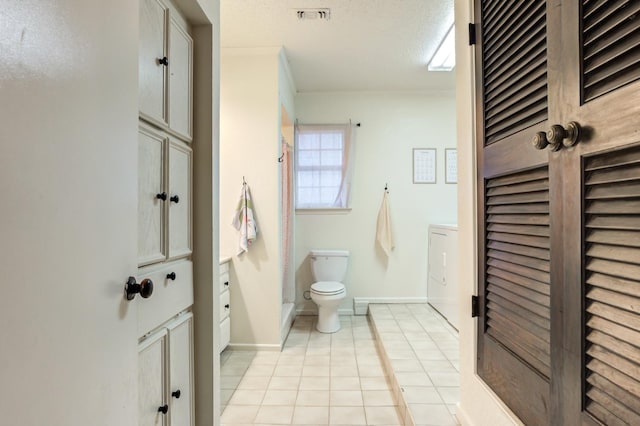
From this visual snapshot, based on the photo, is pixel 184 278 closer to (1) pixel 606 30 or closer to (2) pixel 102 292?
(2) pixel 102 292

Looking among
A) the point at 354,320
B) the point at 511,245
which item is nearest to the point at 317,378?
the point at 354,320

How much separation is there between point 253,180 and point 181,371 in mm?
1636

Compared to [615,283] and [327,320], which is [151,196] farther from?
[327,320]

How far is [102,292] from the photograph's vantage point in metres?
0.64

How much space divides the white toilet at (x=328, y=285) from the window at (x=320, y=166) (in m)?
0.57

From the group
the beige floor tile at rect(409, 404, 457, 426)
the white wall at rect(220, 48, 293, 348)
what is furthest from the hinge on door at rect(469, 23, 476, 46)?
the beige floor tile at rect(409, 404, 457, 426)

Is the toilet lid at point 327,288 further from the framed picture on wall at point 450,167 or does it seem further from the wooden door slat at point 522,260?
the wooden door slat at point 522,260

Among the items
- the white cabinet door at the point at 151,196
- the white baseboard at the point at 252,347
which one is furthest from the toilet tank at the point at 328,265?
the white cabinet door at the point at 151,196

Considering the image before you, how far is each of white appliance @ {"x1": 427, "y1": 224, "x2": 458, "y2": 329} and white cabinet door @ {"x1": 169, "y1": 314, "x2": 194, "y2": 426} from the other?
6.87ft

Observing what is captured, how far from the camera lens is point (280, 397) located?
191 cm

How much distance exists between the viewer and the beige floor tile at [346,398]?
1.84m

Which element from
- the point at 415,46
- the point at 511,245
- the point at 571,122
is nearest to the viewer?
the point at 571,122

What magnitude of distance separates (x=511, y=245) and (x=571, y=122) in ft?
1.46

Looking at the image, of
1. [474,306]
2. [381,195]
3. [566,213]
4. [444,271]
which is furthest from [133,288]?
[381,195]
